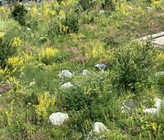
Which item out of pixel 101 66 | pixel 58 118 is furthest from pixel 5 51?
pixel 58 118

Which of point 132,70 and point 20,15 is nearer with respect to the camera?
point 132,70

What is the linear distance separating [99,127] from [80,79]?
1.53 meters

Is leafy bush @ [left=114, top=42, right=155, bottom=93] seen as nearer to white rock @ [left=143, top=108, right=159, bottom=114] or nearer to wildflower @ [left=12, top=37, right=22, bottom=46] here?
white rock @ [left=143, top=108, right=159, bottom=114]

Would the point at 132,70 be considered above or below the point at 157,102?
above

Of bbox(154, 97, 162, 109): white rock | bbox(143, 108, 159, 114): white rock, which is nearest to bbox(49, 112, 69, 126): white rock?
bbox(143, 108, 159, 114): white rock

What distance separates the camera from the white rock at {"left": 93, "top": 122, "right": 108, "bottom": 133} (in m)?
5.10

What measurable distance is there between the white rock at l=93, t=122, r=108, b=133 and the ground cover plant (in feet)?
0.16

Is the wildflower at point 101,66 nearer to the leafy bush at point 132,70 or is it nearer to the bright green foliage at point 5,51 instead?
the leafy bush at point 132,70

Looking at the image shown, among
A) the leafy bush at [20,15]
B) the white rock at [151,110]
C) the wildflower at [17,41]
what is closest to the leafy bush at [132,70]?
the white rock at [151,110]

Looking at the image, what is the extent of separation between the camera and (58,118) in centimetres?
567

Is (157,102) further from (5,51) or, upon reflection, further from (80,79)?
(5,51)

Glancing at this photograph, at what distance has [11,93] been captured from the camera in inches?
266

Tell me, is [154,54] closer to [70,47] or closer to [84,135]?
[70,47]

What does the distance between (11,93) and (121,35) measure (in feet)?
14.2
